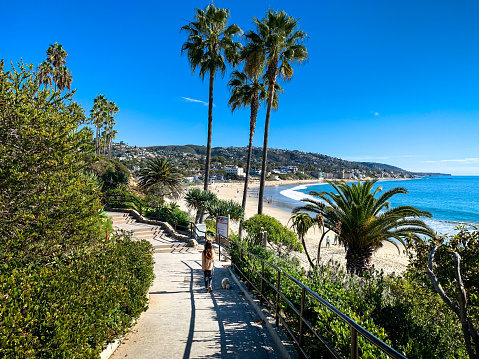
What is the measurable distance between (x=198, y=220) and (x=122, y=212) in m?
4.50

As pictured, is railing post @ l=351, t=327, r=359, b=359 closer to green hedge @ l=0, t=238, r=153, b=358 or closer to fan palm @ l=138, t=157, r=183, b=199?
Result: green hedge @ l=0, t=238, r=153, b=358

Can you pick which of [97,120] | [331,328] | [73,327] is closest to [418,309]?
[331,328]

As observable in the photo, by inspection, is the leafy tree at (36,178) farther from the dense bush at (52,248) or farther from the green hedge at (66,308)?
the green hedge at (66,308)

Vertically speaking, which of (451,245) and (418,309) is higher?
(451,245)

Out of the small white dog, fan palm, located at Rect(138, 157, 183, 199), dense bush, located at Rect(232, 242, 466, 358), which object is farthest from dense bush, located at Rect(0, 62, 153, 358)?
fan palm, located at Rect(138, 157, 183, 199)

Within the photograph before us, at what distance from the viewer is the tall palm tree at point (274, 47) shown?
15.9 m

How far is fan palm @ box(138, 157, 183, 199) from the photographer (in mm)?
19531

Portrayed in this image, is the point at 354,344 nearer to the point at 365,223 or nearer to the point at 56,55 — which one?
the point at 365,223

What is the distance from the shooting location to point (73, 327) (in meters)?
2.81

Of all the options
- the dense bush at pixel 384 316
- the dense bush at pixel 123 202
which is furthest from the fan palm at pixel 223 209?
the dense bush at pixel 384 316

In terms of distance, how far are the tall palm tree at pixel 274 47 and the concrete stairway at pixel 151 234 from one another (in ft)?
23.2

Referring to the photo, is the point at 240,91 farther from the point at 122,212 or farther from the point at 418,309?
the point at 418,309

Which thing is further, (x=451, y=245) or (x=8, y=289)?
(x=451, y=245)

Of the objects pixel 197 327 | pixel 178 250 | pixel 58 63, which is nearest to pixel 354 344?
pixel 197 327
